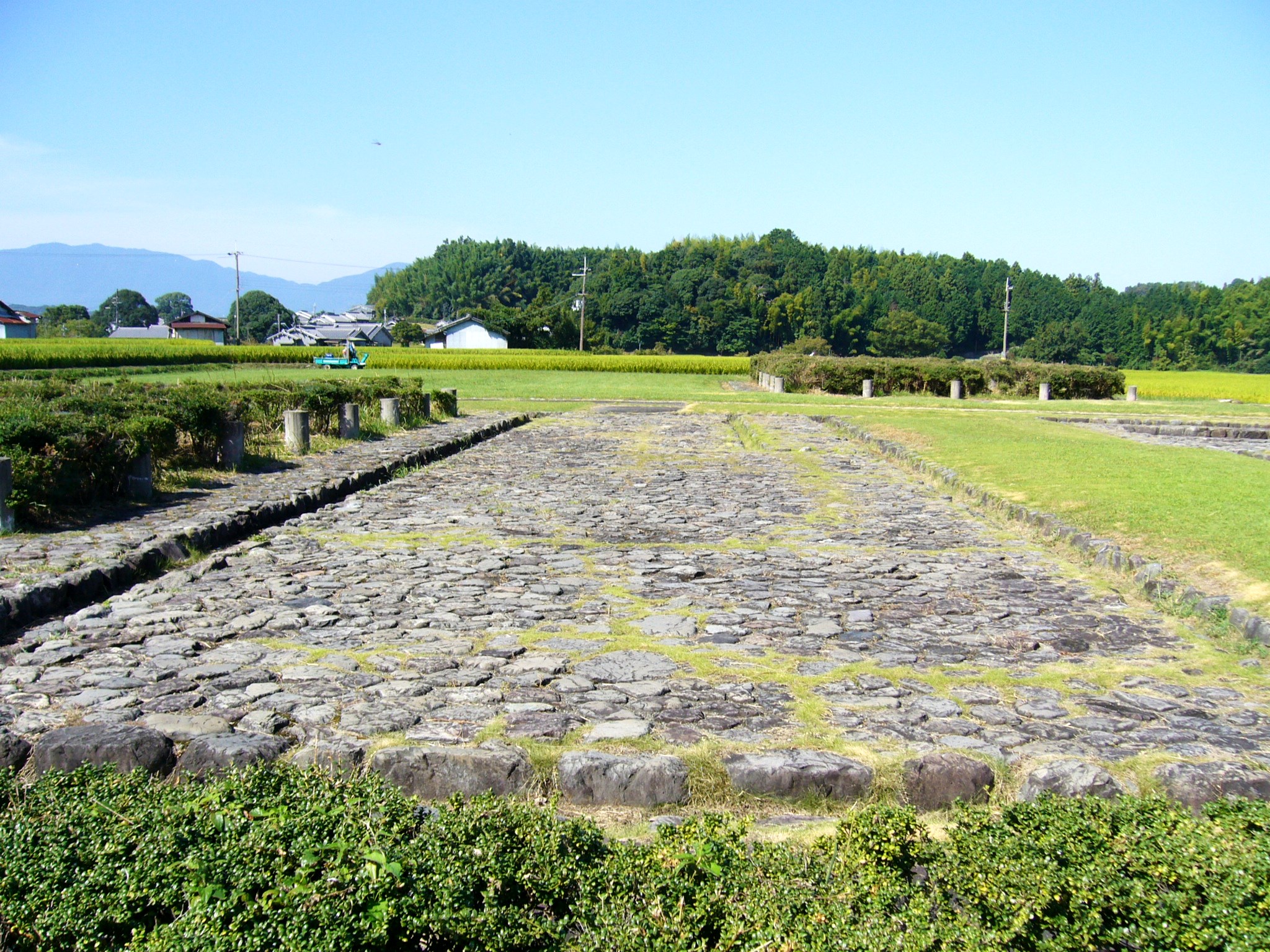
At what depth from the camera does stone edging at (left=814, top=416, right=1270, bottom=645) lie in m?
5.34

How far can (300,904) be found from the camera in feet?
7.74

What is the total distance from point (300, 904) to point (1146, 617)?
5059mm

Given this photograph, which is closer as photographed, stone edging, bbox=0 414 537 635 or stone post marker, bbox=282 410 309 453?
stone edging, bbox=0 414 537 635

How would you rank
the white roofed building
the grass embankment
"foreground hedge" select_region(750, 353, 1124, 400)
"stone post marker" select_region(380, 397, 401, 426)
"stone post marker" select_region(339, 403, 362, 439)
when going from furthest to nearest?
the white roofed building
"foreground hedge" select_region(750, 353, 1124, 400)
"stone post marker" select_region(380, 397, 401, 426)
"stone post marker" select_region(339, 403, 362, 439)
the grass embankment

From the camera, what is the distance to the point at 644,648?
4.98 meters

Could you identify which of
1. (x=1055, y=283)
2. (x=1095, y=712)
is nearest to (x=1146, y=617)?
(x=1095, y=712)

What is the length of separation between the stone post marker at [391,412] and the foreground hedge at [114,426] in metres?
0.83

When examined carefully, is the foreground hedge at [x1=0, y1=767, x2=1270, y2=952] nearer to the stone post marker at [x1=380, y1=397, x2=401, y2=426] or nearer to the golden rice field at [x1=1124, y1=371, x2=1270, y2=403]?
the stone post marker at [x1=380, y1=397, x2=401, y2=426]

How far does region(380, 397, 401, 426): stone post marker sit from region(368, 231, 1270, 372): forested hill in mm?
71082

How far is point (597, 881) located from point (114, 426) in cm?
784

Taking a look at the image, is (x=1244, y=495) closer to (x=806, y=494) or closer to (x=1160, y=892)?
(x=806, y=494)

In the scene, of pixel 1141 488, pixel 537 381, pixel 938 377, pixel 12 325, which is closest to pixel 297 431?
pixel 1141 488

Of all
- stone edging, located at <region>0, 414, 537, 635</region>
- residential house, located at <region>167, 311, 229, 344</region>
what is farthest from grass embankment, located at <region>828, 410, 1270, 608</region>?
residential house, located at <region>167, 311, 229, 344</region>

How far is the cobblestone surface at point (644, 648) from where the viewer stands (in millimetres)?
3883
